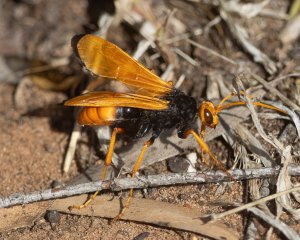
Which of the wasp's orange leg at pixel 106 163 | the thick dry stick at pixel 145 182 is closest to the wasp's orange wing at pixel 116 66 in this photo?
the wasp's orange leg at pixel 106 163

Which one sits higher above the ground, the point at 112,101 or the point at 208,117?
the point at 208,117

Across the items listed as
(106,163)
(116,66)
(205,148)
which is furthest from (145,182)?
(116,66)

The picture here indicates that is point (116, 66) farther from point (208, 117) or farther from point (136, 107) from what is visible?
point (208, 117)

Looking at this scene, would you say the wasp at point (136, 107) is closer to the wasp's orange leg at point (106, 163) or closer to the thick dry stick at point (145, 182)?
the wasp's orange leg at point (106, 163)

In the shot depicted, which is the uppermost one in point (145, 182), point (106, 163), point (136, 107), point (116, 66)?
point (116, 66)

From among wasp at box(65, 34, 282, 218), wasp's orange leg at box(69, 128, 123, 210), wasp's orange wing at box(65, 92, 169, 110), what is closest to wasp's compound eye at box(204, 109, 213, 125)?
wasp at box(65, 34, 282, 218)

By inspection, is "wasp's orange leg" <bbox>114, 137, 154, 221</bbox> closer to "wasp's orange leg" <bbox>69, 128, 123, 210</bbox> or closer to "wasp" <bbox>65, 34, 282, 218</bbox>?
"wasp" <bbox>65, 34, 282, 218</bbox>
